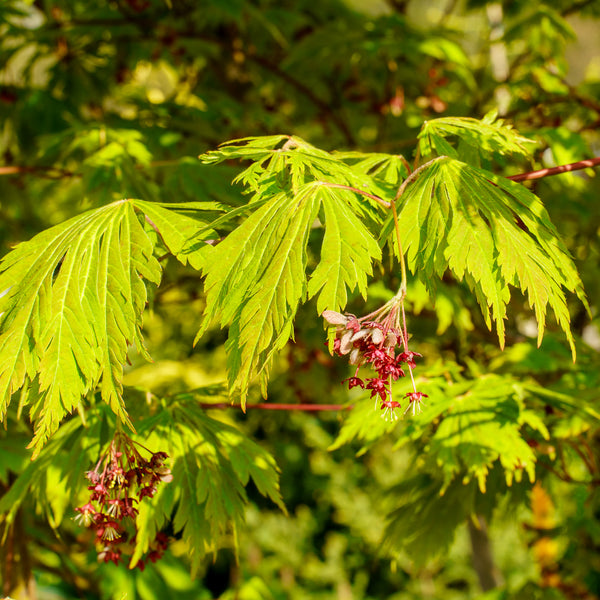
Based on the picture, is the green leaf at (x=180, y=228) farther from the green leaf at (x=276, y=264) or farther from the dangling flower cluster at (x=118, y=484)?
the dangling flower cluster at (x=118, y=484)

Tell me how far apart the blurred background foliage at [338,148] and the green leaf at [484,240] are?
0.55 meters

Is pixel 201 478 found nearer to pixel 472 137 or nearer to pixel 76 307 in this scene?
pixel 76 307

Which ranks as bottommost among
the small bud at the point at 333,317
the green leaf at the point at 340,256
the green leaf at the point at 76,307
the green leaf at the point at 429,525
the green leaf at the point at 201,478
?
the green leaf at the point at 429,525

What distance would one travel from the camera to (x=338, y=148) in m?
3.03

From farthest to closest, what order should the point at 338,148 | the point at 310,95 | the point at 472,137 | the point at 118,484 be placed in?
the point at 338,148 < the point at 310,95 < the point at 472,137 < the point at 118,484

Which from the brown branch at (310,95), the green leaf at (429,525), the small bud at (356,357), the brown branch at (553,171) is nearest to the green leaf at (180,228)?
the small bud at (356,357)

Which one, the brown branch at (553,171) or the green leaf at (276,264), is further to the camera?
the brown branch at (553,171)

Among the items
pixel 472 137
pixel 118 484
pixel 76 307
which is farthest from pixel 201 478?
pixel 472 137

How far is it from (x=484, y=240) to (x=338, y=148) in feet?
6.79

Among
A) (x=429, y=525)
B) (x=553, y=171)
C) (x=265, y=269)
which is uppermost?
(x=553, y=171)

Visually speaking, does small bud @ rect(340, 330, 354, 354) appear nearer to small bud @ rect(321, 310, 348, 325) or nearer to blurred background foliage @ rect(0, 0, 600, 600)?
small bud @ rect(321, 310, 348, 325)

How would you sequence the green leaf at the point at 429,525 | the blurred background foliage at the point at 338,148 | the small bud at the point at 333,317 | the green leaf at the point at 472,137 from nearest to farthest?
the small bud at the point at 333,317 → the green leaf at the point at 472,137 → the blurred background foliage at the point at 338,148 → the green leaf at the point at 429,525

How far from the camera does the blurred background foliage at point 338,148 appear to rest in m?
1.62

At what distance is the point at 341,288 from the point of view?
40.3 inches
